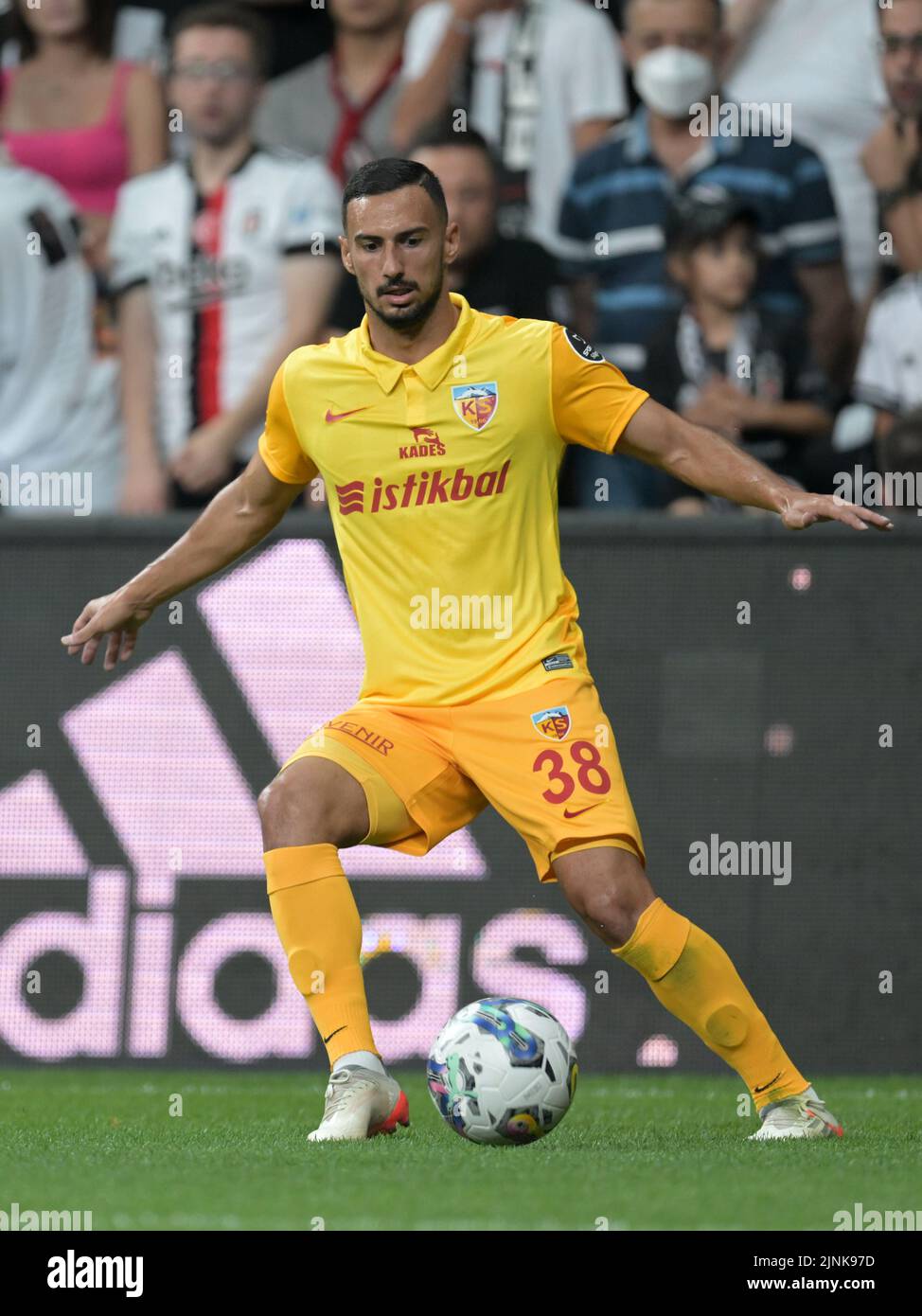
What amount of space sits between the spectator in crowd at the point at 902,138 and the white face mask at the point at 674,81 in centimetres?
78

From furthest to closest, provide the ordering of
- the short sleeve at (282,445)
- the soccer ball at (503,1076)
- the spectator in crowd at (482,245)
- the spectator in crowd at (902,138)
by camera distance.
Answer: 1. the spectator in crowd at (902,138)
2. the spectator in crowd at (482,245)
3. the short sleeve at (282,445)
4. the soccer ball at (503,1076)

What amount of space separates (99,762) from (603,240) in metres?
3.14

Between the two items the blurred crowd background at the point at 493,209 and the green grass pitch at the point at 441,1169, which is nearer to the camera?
the green grass pitch at the point at 441,1169

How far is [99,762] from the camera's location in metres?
7.56

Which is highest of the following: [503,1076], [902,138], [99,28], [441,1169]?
[99,28]

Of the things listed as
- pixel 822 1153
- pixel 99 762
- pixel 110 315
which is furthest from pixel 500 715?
pixel 110 315

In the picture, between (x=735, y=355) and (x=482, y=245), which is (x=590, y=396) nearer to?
(x=735, y=355)

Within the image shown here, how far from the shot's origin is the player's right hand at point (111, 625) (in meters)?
5.58

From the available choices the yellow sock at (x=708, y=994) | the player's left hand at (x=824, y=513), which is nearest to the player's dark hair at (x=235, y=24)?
the player's left hand at (x=824, y=513)

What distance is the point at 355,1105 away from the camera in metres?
4.97

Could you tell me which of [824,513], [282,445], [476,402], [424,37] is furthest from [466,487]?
[424,37]

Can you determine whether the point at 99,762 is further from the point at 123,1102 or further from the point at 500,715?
the point at 500,715

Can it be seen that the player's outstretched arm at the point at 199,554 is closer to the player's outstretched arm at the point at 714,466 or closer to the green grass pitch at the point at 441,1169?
the player's outstretched arm at the point at 714,466

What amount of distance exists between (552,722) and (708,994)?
789mm
